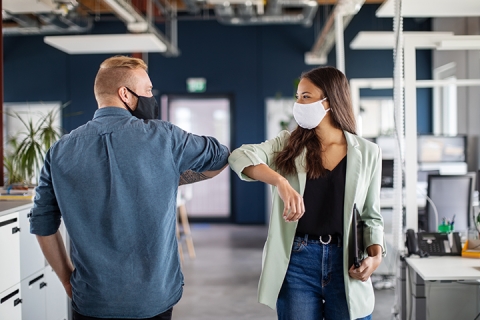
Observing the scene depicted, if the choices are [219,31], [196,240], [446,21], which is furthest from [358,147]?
[219,31]

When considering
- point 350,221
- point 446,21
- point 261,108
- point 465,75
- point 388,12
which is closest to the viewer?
point 350,221

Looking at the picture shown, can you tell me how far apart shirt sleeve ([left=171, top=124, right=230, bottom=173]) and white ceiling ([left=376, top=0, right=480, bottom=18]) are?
2.14m

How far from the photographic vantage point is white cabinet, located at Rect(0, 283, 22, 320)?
2.76 m

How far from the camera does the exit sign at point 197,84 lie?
1002cm

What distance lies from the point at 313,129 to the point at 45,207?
0.98 m

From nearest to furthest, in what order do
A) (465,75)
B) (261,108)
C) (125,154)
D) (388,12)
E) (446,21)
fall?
(125,154) → (388,12) → (465,75) → (446,21) → (261,108)

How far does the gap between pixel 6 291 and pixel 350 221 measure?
74.3 inches

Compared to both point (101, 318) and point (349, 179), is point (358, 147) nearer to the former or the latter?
point (349, 179)

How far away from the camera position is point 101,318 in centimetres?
171

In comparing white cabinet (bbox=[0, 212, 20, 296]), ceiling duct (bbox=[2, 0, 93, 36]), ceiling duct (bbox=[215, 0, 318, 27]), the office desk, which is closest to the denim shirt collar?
white cabinet (bbox=[0, 212, 20, 296])

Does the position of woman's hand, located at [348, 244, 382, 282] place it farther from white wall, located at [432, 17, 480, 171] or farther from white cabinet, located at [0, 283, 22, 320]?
white wall, located at [432, 17, 480, 171]

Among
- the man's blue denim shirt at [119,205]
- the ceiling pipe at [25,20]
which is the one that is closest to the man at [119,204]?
the man's blue denim shirt at [119,205]

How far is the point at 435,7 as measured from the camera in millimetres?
3617

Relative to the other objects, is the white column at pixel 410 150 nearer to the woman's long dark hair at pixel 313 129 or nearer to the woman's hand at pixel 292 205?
the woman's long dark hair at pixel 313 129
